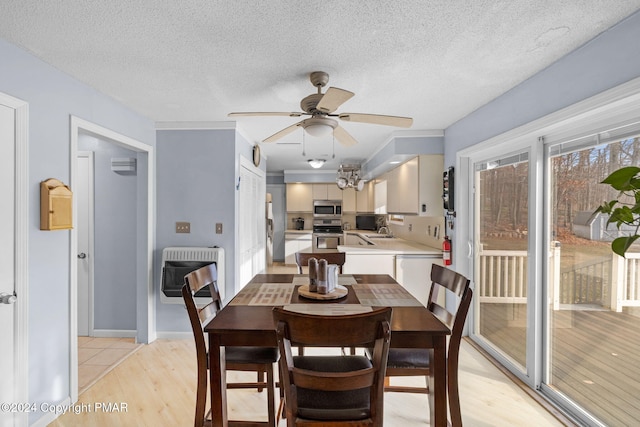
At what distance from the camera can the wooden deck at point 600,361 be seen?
1.80m

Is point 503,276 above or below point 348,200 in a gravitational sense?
below

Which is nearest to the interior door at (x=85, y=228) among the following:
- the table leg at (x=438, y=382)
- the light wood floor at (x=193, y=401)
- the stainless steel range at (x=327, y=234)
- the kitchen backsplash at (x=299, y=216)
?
the light wood floor at (x=193, y=401)

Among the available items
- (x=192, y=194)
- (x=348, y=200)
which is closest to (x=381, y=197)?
(x=348, y=200)

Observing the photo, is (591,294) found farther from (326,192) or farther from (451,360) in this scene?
(326,192)

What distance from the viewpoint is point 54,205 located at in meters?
2.08

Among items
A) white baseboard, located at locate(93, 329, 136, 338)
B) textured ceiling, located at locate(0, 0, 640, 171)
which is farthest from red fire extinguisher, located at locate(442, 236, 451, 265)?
white baseboard, located at locate(93, 329, 136, 338)

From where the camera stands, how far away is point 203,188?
3.51 m

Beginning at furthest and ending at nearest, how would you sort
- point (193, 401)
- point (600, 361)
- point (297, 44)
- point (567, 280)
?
point (193, 401), point (567, 280), point (600, 361), point (297, 44)

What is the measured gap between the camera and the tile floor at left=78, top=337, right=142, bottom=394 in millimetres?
2705

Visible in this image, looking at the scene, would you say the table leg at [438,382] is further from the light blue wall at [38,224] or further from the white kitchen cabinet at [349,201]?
the white kitchen cabinet at [349,201]

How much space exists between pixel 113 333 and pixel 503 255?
3.93 meters

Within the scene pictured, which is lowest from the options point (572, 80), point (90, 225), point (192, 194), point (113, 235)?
point (113, 235)

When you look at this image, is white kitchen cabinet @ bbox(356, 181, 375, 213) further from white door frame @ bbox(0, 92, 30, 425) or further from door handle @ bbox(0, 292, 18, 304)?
door handle @ bbox(0, 292, 18, 304)

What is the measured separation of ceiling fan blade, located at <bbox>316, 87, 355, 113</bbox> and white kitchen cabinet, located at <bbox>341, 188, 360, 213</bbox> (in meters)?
5.63
